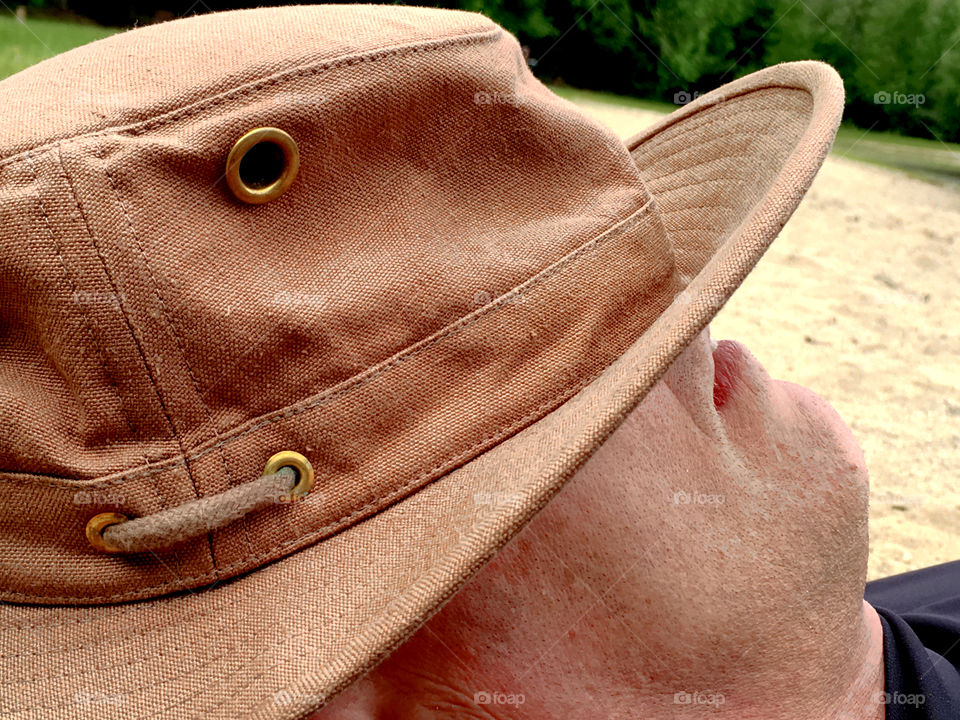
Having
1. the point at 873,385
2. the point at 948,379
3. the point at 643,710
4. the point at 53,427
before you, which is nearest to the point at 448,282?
the point at 53,427

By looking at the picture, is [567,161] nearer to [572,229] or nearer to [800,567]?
[572,229]

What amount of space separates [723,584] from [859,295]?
449cm

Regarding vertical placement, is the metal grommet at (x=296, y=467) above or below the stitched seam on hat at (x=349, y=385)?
below

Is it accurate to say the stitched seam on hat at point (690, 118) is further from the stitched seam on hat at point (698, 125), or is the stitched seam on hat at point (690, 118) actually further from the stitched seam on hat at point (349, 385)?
the stitched seam on hat at point (349, 385)

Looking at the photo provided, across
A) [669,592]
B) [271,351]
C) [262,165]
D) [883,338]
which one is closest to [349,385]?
[271,351]

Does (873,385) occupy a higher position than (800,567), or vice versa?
(800,567)

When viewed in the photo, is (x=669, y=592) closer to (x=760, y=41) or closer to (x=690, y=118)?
(x=690, y=118)

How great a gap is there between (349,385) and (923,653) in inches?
35.3

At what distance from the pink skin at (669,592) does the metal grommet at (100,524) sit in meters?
0.25

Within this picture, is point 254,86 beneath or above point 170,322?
above

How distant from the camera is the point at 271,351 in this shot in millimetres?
647

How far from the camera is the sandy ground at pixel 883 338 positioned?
294cm

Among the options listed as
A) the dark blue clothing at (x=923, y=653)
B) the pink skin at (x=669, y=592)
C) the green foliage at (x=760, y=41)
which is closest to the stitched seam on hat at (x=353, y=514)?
the pink skin at (x=669, y=592)

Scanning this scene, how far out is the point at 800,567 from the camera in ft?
2.89
